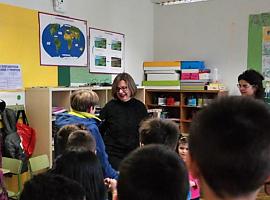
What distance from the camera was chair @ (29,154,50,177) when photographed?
10.7 ft

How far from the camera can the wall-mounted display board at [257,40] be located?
5.00 m

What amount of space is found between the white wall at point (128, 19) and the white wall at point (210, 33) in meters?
0.23

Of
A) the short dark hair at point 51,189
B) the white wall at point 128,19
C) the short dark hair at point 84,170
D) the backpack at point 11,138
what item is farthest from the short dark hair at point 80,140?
the white wall at point 128,19

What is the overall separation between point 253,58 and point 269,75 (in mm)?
349

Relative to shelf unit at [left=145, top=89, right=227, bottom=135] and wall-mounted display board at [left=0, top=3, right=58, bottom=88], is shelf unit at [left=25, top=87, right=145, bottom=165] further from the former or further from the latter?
shelf unit at [left=145, top=89, right=227, bottom=135]

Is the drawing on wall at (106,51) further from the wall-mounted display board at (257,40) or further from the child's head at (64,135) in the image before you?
the child's head at (64,135)

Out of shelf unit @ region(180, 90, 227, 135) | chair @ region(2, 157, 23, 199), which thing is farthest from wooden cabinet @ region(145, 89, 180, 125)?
chair @ region(2, 157, 23, 199)

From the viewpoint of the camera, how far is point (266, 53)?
16.4 ft

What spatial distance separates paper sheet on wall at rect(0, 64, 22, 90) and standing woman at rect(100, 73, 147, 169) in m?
1.22

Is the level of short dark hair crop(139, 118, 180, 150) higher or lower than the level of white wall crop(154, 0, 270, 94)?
lower

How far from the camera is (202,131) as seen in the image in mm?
728

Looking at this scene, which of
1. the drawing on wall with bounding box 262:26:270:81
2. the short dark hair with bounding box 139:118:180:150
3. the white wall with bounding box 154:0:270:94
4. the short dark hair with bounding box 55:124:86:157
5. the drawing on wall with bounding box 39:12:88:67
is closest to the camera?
the short dark hair with bounding box 139:118:180:150

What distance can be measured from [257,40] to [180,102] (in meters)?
1.45

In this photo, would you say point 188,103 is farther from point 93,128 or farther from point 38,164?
point 93,128
